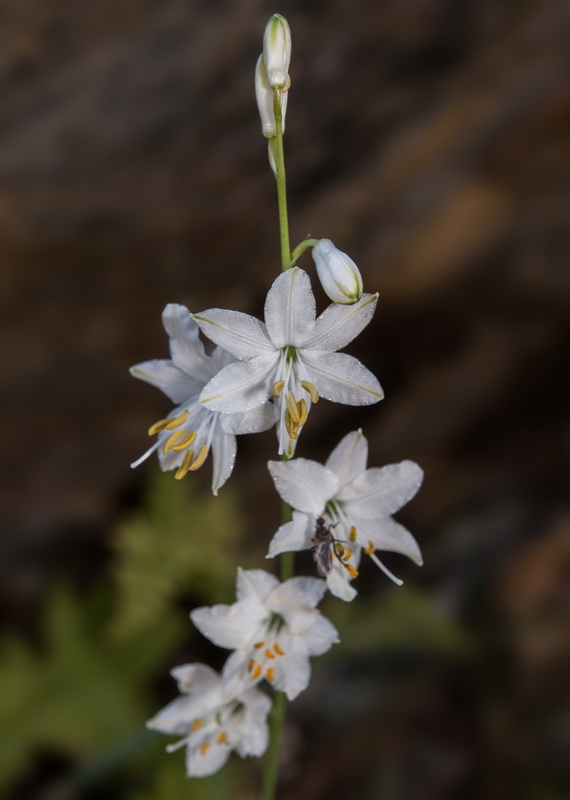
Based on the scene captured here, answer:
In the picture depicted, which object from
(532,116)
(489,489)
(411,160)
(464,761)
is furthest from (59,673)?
(532,116)

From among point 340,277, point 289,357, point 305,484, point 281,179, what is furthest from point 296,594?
point 281,179

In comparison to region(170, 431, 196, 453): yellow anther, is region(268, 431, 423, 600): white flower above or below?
below

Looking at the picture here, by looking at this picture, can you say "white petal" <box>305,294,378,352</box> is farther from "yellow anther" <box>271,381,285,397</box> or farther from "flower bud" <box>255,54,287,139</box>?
"flower bud" <box>255,54,287,139</box>

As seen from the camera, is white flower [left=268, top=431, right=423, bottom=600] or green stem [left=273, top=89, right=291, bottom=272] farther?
white flower [left=268, top=431, right=423, bottom=600]

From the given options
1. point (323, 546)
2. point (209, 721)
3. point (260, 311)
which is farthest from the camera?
point (260, 311)

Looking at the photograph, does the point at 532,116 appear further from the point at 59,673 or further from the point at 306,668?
the point at 59,673

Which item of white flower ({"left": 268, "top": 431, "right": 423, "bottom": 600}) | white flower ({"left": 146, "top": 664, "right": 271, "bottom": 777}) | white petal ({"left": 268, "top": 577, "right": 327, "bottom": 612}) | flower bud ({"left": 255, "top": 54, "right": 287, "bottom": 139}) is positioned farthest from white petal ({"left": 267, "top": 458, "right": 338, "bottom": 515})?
flower bud ({"left": 255, "top": 54, "right": 287, "bottom": 139})

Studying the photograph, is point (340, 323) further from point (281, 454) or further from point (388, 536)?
point (388, 536)
